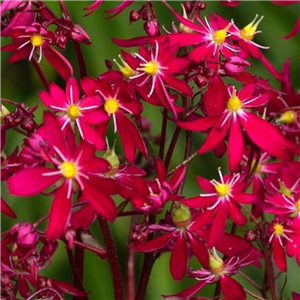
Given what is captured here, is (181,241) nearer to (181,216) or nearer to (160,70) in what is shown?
(181,216)

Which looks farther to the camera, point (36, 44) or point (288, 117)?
point (288, 117)

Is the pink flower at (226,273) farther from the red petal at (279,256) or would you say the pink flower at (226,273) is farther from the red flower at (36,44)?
the red flower at (36,44)

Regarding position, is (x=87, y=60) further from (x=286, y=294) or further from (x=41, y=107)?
(x=286, y=294)

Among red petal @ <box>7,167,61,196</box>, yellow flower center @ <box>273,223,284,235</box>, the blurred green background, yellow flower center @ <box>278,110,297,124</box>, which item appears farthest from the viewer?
the blurred green background

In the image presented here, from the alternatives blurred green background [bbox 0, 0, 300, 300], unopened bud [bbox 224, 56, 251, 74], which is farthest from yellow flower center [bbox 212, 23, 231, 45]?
blurred green background [bbox 0, 0, 300, 300]

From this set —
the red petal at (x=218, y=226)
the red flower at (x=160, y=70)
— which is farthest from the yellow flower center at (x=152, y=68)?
the red petal at (x=218, y=226)

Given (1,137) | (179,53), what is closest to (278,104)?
(179,53)

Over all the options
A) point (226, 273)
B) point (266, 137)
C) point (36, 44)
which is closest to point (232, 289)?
point (226, 273)

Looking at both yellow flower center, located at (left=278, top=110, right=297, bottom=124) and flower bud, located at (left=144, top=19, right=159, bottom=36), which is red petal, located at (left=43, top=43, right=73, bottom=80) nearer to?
flower bud, located at (left=144, top=19, right=159, bottom=36)
